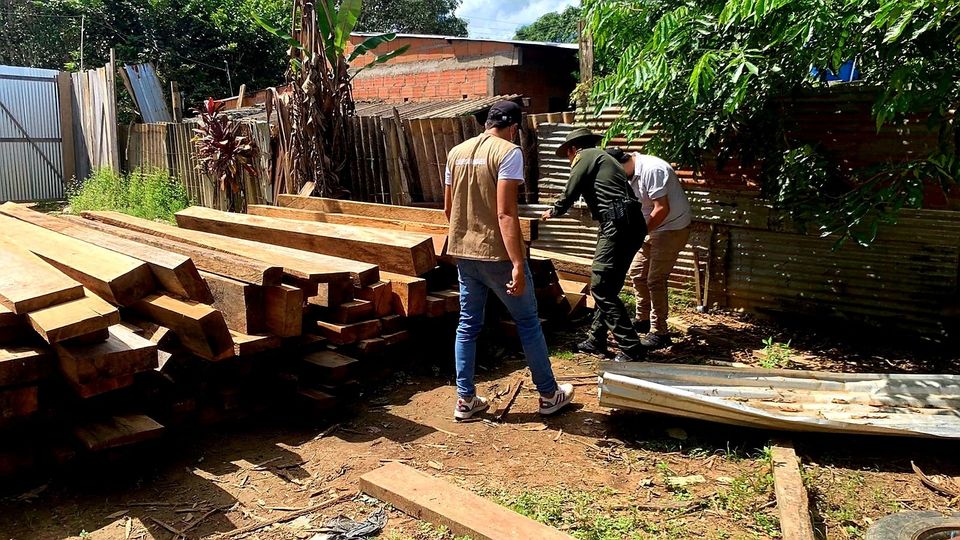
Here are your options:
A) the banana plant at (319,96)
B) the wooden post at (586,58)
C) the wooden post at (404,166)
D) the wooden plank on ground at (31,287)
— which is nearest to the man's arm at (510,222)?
the wooden plank on ground at (31,287)

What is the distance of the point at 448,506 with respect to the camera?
Result: 3234 millimetres

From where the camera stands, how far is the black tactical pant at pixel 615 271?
205 inches

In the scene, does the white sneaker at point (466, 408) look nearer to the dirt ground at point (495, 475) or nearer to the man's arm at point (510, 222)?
the dirt ground at point (495, 475)

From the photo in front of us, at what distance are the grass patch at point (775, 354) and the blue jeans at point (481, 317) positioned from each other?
1.98 metres

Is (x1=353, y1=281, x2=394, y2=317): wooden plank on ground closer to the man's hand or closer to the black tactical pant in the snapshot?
the man's hand

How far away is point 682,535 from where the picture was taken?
3.15 metres

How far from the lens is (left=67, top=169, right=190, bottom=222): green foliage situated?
11.3 m

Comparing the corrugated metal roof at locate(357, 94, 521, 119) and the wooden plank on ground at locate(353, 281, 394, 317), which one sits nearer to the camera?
the wooden plank on ground at locate(353, 281, 394, 317)

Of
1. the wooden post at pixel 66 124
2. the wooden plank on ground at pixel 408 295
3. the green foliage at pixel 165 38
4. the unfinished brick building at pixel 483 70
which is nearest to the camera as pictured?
the wooden plank on ground at pixel 408 295

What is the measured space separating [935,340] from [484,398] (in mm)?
3702

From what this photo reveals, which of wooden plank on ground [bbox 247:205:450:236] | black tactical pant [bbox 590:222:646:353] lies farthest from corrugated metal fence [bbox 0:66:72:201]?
black tactical pant [bbox 590:222:646:353]

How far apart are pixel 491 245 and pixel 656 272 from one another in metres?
2.12

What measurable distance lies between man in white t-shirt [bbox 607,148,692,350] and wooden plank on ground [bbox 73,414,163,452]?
373cm

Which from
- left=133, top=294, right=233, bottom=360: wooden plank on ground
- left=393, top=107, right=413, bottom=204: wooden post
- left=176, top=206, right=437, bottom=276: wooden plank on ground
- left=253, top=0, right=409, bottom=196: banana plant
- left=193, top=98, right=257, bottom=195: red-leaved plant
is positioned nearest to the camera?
left=133, top=294, right=233, bottom=360: wooden plank on ground
